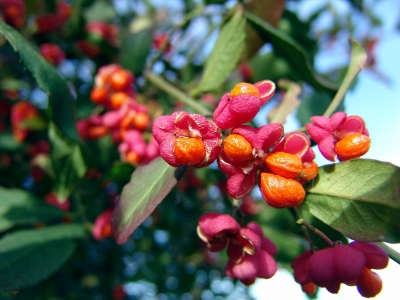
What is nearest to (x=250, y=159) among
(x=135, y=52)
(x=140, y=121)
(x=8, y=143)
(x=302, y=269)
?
(x=302, y=269)

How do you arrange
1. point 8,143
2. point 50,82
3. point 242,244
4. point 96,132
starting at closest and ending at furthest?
point 242,244 < point 50,82 < point 96,132 < point 8,143

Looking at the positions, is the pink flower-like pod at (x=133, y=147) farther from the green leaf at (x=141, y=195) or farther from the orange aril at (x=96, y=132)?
the green leaf at (x=141, y=195)

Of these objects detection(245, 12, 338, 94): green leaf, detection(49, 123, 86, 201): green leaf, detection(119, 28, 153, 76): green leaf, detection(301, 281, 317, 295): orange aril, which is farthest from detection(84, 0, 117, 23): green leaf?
detection(301, 281, 317, 295): orange aril

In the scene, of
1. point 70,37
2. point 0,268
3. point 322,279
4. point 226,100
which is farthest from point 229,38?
point 70,37

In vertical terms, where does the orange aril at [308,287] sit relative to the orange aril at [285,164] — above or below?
below

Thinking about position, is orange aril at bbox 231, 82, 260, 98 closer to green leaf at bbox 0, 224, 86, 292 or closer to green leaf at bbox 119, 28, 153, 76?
green leaf at bbox 0, 224, 86, 292

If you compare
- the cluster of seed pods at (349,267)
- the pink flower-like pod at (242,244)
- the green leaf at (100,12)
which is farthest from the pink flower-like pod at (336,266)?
the green leaf at (100,12)

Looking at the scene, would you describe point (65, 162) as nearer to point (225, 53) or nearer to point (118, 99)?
point (118, 99)
